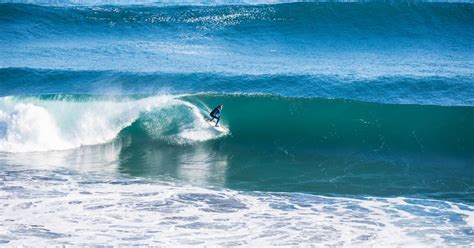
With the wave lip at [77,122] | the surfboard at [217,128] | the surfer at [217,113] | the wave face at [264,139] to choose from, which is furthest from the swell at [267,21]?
the surfer at [217,113]

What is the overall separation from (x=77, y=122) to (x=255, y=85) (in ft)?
15.5

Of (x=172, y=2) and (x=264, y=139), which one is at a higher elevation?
(x=172, y=2)

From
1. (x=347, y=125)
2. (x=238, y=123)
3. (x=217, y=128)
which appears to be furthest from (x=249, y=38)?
(x=347, y=125)

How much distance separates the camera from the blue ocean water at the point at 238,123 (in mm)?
10742

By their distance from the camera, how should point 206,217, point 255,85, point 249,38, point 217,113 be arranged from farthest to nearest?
1. point 249,38
2. point 255,85
3. point 217,113
4. point 206,217

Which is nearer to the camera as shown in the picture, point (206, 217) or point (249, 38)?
point (206, 217)

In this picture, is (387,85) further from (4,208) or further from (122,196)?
(4,208)

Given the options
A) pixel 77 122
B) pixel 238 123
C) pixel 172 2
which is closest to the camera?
pixel 77 122

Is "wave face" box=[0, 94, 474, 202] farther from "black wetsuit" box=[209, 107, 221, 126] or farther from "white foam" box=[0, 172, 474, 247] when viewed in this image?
"white foam" box=[0, 172, 474, 247]

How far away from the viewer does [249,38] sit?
78.2ft

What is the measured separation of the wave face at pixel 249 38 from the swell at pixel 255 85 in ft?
2.00

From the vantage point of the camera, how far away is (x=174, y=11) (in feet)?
85.5

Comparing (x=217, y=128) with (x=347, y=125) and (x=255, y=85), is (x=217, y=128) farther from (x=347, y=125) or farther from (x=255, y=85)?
(x=347, y=125)

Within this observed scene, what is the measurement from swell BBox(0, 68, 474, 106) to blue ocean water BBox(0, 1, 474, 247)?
0.06 metres
